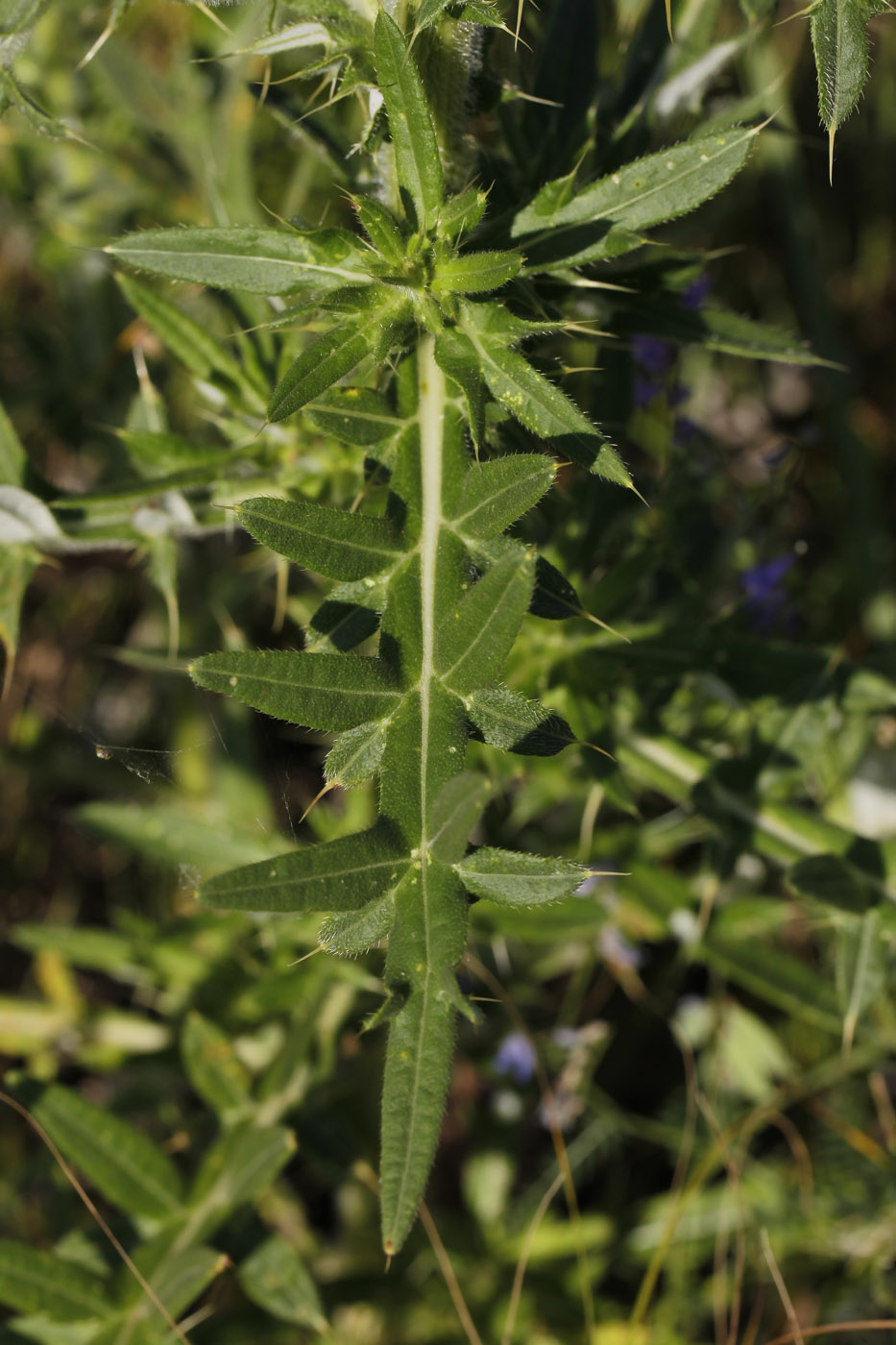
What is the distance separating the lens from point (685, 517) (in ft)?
8.87

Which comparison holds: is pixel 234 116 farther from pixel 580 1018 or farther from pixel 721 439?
pixel 580 1018

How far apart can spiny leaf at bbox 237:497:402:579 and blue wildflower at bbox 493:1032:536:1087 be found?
1.71m

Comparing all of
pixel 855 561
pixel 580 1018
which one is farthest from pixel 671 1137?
pixel 855 561

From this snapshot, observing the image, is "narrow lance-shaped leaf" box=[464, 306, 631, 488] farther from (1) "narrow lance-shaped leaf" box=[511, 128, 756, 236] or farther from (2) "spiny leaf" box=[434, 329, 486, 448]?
(1) "narrow lance-shaped leaf" box=[511, 128, 756, 236]

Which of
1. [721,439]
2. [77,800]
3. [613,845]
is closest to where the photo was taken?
[613,845]

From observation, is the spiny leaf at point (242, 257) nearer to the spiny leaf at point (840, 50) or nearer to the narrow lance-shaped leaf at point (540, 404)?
the narrow lance-shaped leaf at point (540, 404)

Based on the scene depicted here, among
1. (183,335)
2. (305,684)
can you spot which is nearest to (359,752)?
(305,684)

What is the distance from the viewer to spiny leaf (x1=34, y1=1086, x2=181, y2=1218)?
7.24ft

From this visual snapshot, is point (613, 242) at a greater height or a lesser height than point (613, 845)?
greater

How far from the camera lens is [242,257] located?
1.59 metres

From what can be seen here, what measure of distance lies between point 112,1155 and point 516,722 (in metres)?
1.50

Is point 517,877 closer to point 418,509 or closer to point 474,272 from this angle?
point 418,509

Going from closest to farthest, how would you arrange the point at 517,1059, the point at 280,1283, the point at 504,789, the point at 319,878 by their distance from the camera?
the point at 319,878 → the point at 280,1283 → the point at 504,789 → the point at 517,1059

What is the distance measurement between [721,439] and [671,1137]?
8.20 ft
